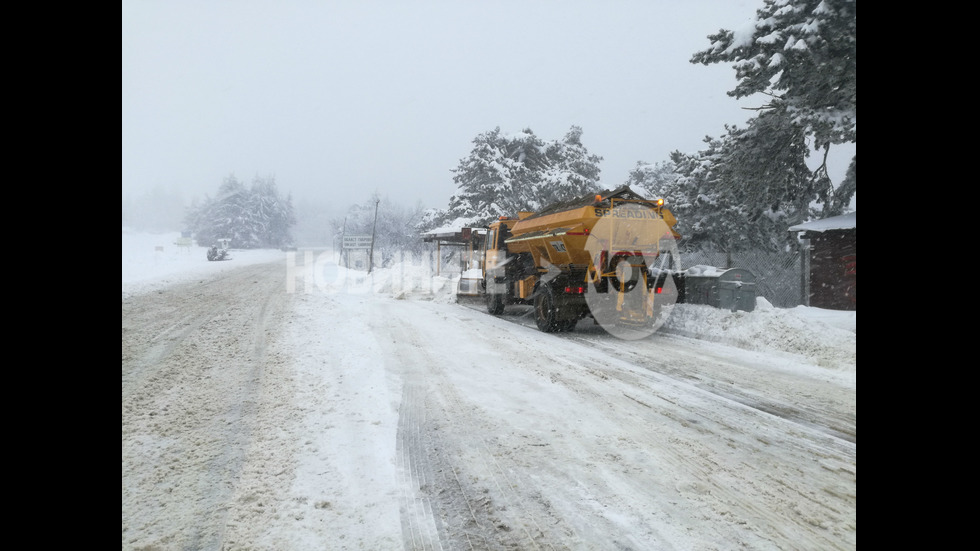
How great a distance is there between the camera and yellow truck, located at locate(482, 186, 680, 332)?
31.8 ft

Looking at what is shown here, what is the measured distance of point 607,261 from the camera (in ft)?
32.4

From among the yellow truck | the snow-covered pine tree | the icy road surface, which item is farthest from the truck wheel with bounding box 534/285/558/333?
the snow-covered pine tree

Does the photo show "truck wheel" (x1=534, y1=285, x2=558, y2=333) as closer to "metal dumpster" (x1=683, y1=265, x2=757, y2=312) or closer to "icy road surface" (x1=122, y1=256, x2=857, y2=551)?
"icy road surface" (x1=122, y1=256, x2=857, y2=551)

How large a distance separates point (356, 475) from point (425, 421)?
117 centimetres

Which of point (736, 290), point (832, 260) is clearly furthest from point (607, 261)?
point (832, 260)

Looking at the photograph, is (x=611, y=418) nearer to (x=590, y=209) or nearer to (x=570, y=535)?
(x=570, y=535)

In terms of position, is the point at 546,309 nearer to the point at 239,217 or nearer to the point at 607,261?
the point at 607,261

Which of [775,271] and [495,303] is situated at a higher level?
[775,271]

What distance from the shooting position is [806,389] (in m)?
5.85

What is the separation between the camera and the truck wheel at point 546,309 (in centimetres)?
1005

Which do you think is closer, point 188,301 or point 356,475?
point 356,475

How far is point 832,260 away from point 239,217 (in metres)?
70.8

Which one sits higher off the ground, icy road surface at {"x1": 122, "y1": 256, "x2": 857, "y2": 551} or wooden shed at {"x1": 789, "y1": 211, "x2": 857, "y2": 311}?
wooden shed at {"x1": 789, "y1": 211, "x2": 857, "y2": 311}
